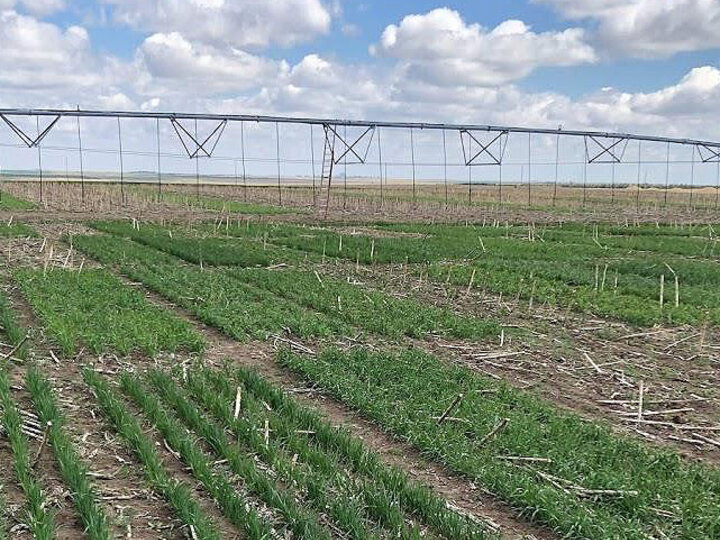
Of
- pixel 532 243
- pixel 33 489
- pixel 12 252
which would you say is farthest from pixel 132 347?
pixel 532 243

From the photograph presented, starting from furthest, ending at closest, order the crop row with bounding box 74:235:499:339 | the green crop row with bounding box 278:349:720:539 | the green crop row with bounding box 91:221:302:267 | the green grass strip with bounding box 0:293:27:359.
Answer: the green crop row with bounding box 91:221:302:267 < the crop row with bounding box 74:235:499:339 < the green grass strip with bounding box 0:293:27:359 < the green crop row with bounding box 278:349:720:539

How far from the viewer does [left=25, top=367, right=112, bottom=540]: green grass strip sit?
478cm

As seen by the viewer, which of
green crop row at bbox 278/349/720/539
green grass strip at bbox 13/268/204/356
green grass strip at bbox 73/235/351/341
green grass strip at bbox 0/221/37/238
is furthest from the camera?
green grass strip at bbox 0/221/37/238

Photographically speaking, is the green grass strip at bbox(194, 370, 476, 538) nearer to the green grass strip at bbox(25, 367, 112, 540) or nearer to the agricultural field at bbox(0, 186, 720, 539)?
the agricultural field at bbox(0, 186, 720, 539)

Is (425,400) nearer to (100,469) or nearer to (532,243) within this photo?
(100,469)

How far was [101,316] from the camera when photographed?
35.6ft

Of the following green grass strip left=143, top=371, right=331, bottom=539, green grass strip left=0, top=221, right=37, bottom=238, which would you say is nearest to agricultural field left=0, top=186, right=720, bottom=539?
green grass strip left=143, top=371, right=331, bottom=539

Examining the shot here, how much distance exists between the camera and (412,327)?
10.9 m

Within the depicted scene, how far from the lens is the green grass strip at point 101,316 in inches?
372

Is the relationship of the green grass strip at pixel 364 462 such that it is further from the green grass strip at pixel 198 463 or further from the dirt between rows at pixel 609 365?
the dirt between rows at pixel 609 365

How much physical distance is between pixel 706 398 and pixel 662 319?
400cm

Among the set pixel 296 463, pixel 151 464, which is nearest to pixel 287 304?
pixel 296 463

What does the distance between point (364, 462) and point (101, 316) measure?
6.14 meters

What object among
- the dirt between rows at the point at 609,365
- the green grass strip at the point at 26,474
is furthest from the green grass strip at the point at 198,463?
the dirt between rows at the point at 609,365
